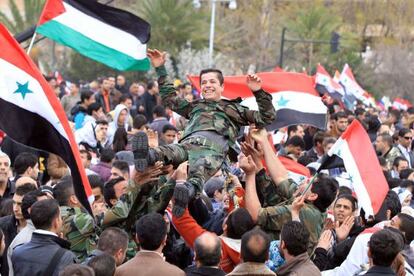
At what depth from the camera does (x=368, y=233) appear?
9.48 meters

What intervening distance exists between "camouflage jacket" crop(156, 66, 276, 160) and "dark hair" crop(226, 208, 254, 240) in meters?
1.47

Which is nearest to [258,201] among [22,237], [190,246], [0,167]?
[190,246]

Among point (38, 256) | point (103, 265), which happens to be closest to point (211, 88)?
point (38, 256)

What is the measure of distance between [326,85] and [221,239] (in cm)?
1580

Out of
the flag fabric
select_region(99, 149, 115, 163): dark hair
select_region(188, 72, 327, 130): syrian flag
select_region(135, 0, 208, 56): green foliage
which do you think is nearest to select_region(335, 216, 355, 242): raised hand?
the flag fabric

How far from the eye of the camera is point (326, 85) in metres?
24.4

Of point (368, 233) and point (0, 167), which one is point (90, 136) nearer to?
point (0, 167)

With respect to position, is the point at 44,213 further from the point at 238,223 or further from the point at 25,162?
the point at 25,162

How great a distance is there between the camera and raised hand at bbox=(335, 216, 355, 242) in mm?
10262

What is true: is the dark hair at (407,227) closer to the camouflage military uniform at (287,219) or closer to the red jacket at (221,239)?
the camouflage military uniform at (287,219)

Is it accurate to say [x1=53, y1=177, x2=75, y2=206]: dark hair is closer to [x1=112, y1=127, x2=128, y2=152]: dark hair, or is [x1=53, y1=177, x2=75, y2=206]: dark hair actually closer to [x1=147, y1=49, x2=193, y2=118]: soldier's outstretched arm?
[x1=147, y1=49, x2=193, y2=118]: soldier's outstretched arm

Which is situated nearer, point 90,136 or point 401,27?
point 90,136

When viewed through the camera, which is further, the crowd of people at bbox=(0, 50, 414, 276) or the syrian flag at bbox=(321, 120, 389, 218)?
the syrian flag at bbox=(321, 120, 389, 218)

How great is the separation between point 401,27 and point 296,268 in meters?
63.3
